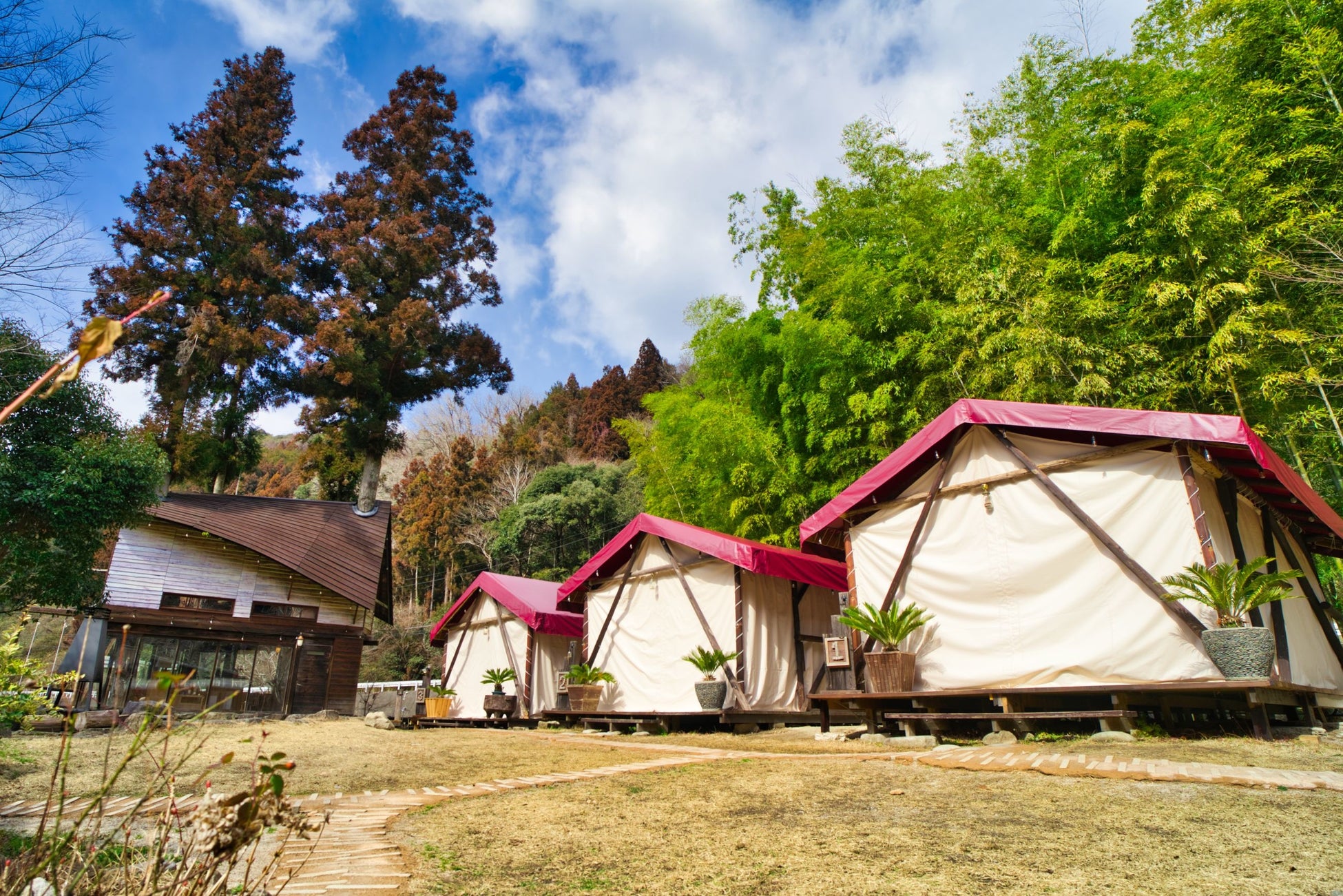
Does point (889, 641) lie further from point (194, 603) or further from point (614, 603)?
point (194, 603)

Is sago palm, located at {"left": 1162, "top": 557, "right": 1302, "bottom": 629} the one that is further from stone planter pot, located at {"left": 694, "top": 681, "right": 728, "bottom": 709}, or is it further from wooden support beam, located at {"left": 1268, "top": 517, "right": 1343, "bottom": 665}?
stone planter pot, located at {"left": 694, "top": 681, "right": 728, "bottom": 709}

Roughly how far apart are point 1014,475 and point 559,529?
2197cm

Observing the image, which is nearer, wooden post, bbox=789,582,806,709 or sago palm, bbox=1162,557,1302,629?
sago palm, bbox=1162,557,1302,629

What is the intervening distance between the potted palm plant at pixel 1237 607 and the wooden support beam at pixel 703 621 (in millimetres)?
5168

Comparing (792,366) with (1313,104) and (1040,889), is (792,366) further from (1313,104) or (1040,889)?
(1040,889)

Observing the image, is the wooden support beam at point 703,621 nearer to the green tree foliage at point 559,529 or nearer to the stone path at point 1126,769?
the stone path at point 1126,769

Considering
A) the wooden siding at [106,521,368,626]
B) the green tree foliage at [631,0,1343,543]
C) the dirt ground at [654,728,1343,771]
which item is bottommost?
the dirt ground at [654,728,1343,771]

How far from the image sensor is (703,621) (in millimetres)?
9625

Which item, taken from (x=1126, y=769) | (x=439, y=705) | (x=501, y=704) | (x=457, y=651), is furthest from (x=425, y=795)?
(x=457, y=651)

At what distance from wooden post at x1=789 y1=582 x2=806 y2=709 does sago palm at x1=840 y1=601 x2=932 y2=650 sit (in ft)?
9.86

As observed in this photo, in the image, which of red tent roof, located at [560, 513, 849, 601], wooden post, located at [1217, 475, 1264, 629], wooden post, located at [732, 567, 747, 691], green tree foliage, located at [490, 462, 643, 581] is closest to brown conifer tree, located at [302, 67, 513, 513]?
green tree foliage, located at [490, 462, 643, 581]

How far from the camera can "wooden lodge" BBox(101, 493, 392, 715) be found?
15.8 m

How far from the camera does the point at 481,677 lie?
1502 centimetres

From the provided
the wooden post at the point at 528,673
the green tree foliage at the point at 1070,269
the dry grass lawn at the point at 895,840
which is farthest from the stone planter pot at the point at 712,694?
the wooden post at the point at 528,673
